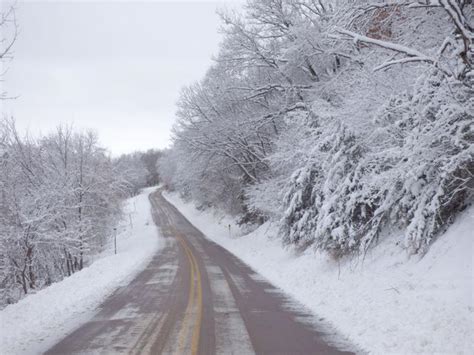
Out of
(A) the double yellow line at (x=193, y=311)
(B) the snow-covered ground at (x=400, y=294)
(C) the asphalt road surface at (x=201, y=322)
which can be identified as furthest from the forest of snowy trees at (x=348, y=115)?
(A) the double yellow line at (x=193, y=311)

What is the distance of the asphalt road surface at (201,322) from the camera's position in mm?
6898

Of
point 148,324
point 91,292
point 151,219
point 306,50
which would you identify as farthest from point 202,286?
point 151,219

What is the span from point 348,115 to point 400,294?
5762 millimetres

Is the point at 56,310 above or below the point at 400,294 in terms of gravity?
below

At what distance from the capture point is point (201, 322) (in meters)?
8.63

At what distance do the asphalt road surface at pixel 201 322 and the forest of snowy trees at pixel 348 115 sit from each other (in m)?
2.94

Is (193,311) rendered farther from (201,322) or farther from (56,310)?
(56,310)

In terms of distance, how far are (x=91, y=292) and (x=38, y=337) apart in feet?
16.5

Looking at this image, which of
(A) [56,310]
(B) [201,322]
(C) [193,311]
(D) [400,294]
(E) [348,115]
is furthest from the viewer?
(E) [348,115]

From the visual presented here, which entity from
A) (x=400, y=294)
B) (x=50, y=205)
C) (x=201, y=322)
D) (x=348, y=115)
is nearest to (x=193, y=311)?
(x=201, y=322)

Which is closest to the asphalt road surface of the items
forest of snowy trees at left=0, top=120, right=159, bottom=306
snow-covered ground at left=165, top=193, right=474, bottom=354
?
snow-covered ground at left=165, top=193, right=474, bottom=354

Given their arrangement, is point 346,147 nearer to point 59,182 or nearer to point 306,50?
point 306,50

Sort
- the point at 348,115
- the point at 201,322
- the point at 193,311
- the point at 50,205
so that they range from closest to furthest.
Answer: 1. the point at 201,322
2. the point at 193,311
3. the point at 348,115
4. the point at 50,205

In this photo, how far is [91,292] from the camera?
42.3 ft
